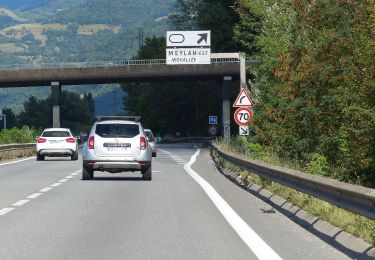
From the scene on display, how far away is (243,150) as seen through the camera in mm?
28250

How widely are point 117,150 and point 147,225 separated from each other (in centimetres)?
1120

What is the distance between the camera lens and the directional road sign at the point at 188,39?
52.2 meters

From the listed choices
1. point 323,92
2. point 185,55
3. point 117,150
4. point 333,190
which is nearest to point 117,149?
point 117,150

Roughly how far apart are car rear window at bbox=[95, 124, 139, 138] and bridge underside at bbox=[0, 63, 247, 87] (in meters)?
60.1

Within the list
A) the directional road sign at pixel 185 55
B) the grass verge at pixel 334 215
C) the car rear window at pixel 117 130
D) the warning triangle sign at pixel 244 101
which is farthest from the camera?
the directional road sign at pixel 185 55

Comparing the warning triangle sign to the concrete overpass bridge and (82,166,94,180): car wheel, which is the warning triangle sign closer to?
(82,166,94,180): car wheel

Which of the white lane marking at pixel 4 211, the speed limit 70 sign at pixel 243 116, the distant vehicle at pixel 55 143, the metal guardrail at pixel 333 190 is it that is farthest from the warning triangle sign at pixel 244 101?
the white lane marking at pixel 4 211

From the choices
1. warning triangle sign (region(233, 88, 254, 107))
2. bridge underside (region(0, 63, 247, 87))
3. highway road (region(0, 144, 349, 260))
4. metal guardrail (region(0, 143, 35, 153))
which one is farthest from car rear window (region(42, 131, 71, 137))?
bridge underside (region(0, 63, 247, 87))

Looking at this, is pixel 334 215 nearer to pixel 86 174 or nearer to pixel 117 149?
pixel 117 149

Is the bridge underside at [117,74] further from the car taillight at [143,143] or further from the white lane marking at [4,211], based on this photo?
the white lane marking at [4,211]

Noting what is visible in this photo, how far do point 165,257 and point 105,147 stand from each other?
47.1 feet

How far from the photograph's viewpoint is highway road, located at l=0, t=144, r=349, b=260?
939 centimetres

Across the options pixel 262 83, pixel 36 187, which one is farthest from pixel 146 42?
pixel 36 187

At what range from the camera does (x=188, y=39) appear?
52.7 meters
